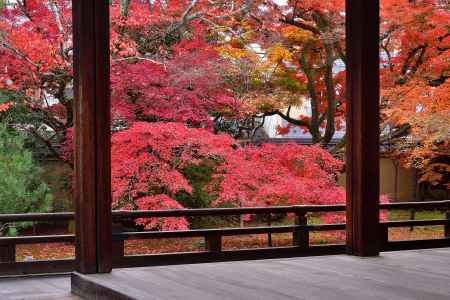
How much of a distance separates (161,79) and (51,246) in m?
2.94

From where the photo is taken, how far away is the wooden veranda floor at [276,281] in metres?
4.04

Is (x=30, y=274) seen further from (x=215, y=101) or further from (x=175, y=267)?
(x=215, y=101)

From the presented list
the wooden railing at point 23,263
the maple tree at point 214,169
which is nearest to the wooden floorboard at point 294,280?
the wooden railing at point 23,263

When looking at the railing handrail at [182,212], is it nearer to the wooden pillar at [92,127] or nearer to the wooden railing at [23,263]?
the wooden railing at [23,263]

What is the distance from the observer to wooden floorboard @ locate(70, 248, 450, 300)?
402 centimetres

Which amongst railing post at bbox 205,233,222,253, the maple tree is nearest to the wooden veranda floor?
railing post at bbox 205,233,222,253

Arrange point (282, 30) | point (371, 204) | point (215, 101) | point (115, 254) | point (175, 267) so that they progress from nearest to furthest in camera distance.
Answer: point (175, 267) → point (371, 204) → point (115, 254) → point (215, 101) → point (282, 30)

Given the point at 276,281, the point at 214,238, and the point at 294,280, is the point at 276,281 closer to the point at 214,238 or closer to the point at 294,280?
the point at 294,280

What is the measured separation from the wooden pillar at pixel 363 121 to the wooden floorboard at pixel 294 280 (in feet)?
1.02

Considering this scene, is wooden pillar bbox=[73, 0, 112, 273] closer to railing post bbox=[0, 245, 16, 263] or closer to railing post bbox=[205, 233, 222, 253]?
railing post bbox=[0, 245, 16, 263]

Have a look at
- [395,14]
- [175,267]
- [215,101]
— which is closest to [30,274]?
[175,267]

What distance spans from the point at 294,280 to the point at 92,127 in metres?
1.75

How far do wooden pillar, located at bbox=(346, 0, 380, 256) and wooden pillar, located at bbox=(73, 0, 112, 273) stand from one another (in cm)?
201

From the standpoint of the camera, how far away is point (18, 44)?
28.6 ft
